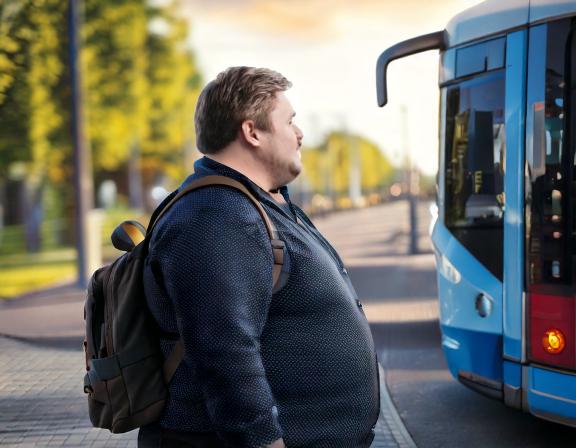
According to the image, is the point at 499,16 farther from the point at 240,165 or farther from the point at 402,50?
the point at 240,165

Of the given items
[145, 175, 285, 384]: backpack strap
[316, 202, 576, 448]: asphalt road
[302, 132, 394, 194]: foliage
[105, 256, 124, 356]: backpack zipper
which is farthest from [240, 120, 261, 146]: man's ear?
[302, 132, 394, 194]: foliage

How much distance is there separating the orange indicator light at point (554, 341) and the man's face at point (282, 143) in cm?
266

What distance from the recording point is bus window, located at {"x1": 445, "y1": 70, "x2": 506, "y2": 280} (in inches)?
198

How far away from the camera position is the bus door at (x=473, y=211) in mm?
4992

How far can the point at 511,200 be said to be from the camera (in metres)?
4.84

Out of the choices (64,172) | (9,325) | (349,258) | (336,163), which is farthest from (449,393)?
(336,163)

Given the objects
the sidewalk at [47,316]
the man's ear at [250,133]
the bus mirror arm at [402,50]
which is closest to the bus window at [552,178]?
the bus mirror arm at [402,50]

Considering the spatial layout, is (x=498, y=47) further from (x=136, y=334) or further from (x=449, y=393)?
(x=136, y=334)

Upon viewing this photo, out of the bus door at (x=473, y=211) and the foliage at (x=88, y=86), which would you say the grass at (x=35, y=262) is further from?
the bus door at (x=473, y=211)

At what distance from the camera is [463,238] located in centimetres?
538

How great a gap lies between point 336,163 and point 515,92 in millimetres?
86719

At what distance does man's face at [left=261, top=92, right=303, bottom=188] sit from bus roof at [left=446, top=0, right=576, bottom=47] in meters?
2.83

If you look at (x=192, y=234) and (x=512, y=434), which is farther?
(x=512, y=434)

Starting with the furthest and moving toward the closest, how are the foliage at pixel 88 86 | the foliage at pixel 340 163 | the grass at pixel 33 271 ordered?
the foliage at pixel 340 163, the grass at pixel 33 271, the foliage at pixel 88 86
